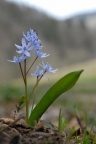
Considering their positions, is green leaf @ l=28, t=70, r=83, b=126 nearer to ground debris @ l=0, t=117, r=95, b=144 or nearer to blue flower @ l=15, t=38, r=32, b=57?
ground debris @ l=0, t=117, r=95, b=144

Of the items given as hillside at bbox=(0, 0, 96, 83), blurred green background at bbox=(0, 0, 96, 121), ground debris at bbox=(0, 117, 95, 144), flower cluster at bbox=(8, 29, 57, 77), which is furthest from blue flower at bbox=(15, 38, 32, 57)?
hillside at bbox=(0, 0, 96, 83)

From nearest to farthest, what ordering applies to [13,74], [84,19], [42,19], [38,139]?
[38,139] < [13,74] < [42,19] < [84,19]

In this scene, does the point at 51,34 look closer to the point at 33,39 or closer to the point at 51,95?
the point at 51,95

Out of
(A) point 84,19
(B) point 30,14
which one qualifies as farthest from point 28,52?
(A) point 84,19

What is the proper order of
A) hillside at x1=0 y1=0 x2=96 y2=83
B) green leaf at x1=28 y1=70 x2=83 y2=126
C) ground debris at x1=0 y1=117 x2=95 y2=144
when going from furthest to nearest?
hillside at x1=0 y1=0 x2=96 y2=83, green leaf at x1=28 y1=70 x2=83 y2=126, ground debris at x1=0 y1=117 x2=95 y2=144

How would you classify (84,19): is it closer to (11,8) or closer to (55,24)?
(55,24)

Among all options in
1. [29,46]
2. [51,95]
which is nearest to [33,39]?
[29,46]
